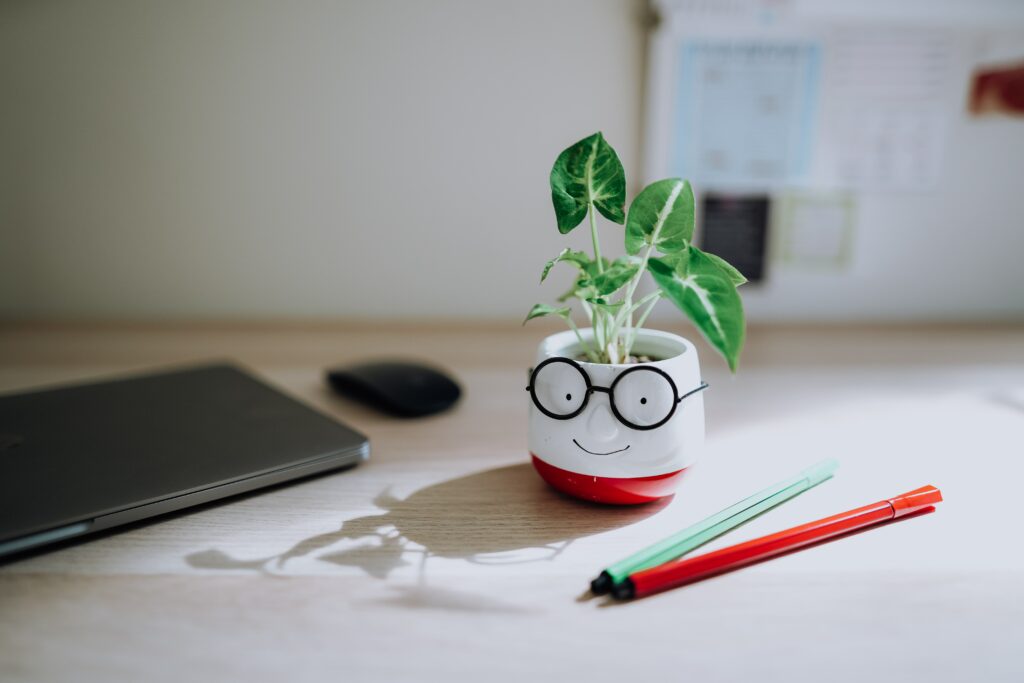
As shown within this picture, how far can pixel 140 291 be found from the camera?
0.99 metres

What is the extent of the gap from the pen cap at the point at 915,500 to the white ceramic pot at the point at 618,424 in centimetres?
13

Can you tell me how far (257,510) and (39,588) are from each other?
0.13 m

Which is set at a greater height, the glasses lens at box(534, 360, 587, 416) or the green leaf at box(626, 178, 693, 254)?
the green leaf at box(626, 178, 693, 254)

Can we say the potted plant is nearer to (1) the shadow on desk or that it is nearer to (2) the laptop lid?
(1) the shadow on desk

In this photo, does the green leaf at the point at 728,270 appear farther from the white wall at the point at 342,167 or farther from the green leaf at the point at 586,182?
the white wall at the point at 342,167

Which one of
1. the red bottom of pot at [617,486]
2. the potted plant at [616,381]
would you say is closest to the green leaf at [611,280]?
the potted plant at [616,381]

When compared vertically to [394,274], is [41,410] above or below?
below

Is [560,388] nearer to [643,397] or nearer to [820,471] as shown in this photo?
[643,397]

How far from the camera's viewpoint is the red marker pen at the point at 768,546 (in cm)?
40

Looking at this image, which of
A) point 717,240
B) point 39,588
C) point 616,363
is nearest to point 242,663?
point 39,588

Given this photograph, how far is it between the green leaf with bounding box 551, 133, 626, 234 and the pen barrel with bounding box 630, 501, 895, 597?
212 mm

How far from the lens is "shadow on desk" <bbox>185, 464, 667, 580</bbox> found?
1.43ft

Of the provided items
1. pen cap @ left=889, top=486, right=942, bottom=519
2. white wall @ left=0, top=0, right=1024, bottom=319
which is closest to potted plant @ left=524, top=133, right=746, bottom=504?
pen cap @ left=889, top=486, right=942, bottom=519

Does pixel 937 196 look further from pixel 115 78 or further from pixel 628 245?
pixel 115 78
